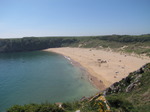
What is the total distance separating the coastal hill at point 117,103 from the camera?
11.9 meters

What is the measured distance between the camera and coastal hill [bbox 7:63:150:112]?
11.9 metres

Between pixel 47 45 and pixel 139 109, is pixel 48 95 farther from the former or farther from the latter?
pixel 47 45

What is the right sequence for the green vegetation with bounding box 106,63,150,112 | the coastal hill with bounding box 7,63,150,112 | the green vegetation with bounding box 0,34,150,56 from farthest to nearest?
1. the green vegetation with bounding box 0,34,150,56
2. the green vegetation with bounding box 106,63,150,112
3. the coastal hill with bounding box 7,63,150,112

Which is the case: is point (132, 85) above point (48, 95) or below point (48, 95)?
above

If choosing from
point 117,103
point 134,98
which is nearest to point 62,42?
point 134,98

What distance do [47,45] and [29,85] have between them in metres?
85.8

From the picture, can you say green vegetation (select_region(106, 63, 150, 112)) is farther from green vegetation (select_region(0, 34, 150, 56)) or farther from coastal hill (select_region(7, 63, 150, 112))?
green vegetation (select_region(0, 34, 150, 56))

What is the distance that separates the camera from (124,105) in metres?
12.6

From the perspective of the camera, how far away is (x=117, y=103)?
12.8 metres

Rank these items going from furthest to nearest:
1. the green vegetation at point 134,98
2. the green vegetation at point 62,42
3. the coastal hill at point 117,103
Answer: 1. the green vegetation at point 62,42
2. the green vegetation at point 134,98
3. the coastal hill at point 117,103

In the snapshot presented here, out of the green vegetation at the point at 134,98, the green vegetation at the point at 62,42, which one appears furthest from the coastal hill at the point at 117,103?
the green vegetation at the point at 62,42

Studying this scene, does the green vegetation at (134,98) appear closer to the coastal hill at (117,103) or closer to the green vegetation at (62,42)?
the coastal hill at (117,103)

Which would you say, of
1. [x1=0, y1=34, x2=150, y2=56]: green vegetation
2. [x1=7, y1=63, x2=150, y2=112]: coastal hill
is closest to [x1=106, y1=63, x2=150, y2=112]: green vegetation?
[x1=7, y1=63, x2=150, y2=112]: coastal hill

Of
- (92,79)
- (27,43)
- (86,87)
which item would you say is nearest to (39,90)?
(86,87)
